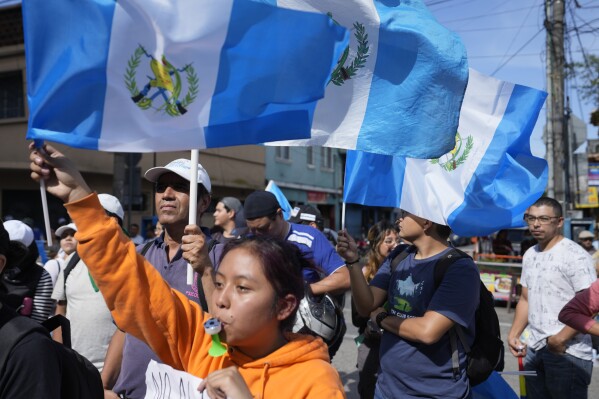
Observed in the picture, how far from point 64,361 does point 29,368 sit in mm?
145

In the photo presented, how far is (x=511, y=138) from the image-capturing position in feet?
13.3

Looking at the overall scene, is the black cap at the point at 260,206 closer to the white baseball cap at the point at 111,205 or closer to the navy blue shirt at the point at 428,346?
the white baseball cap at the point at 111,205

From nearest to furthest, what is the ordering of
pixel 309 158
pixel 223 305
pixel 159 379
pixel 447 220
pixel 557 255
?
1. pixel 223 305
2. pixel 159 379
3. pixel 447 220
4. pixel 557 255
5. pixel 309 158

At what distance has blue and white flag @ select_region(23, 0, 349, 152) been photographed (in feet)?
6.97

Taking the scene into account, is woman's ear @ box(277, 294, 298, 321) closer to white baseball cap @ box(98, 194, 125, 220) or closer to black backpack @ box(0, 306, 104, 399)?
black backpack @ box(0, 306, 104, 399)

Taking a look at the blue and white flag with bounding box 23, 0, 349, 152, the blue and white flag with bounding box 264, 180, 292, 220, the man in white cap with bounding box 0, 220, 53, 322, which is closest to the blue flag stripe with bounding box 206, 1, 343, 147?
the blue and white flag with bounding box 23, 0, 349, 152

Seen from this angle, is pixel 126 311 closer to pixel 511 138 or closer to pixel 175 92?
pixel 175 92

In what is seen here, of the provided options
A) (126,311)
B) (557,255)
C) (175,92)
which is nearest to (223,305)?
(126,311)

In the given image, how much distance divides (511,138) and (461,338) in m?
1.54

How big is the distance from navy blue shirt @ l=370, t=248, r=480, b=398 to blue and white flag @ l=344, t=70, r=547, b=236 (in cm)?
36

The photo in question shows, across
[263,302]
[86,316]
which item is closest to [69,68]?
[263,302]

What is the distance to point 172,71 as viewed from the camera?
7.85 feet

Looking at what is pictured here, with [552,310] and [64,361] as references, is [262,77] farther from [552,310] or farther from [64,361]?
[552,310]

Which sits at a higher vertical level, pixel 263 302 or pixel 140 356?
pixel 263 302
